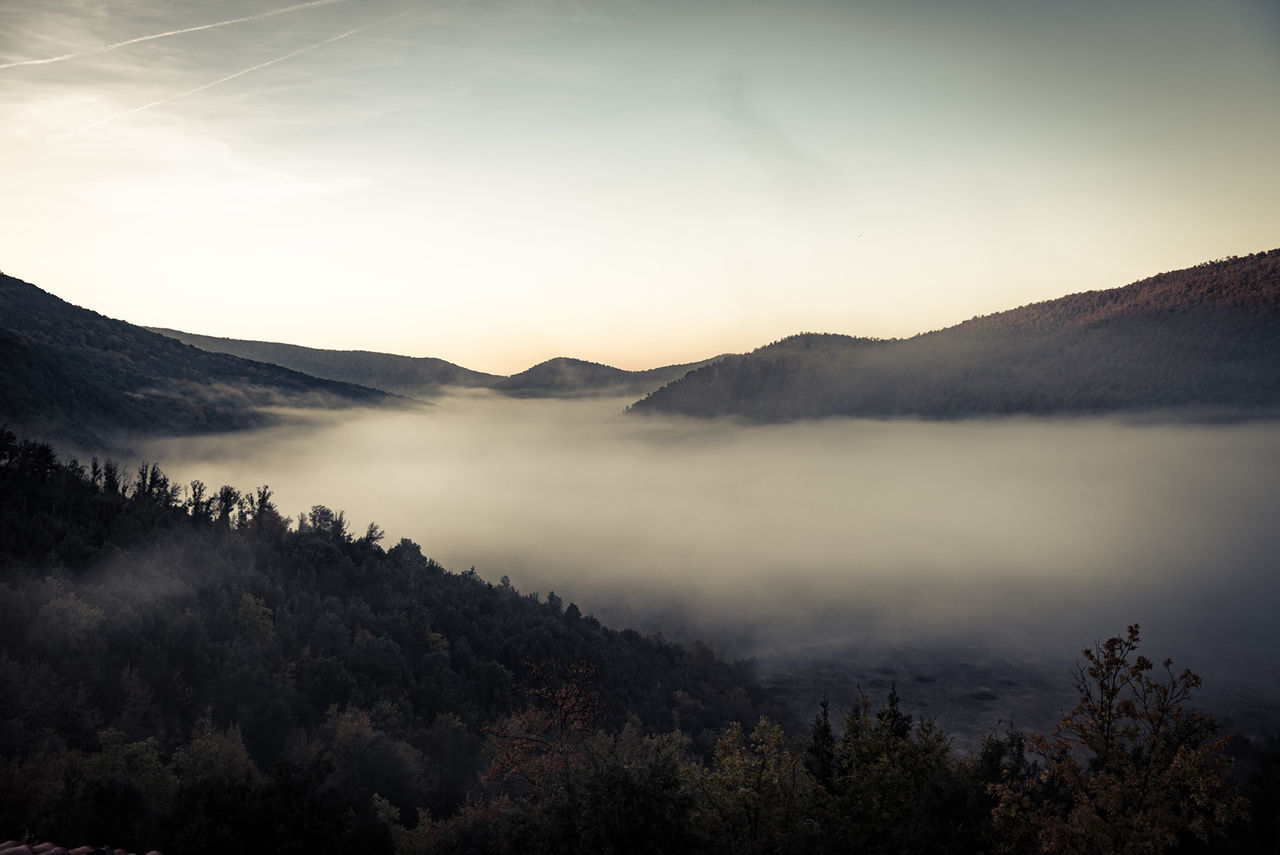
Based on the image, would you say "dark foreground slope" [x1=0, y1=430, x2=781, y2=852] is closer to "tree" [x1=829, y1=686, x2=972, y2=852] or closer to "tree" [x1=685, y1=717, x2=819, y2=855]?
"tree" [x1=685, y1=717, x2=819, y2=855]

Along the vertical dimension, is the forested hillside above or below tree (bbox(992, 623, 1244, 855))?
below

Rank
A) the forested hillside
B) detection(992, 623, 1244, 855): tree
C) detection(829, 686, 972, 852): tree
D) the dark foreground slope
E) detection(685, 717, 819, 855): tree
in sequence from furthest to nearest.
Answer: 1. the dark foreground slope
2. detection(685, 717, 819, 855): tree
3. detection(829, 686, 972, 852): tree
4. the forested hillside
5. detection(992, 623, 1244, 855): tree

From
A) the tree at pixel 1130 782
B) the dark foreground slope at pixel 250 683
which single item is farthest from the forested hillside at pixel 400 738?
the dark foreground slope at pixel 250 683

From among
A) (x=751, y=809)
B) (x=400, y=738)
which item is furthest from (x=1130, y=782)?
(x=400, y=738)

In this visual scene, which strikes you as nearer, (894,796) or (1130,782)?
(1130,782)

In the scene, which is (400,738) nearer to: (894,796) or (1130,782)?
(894,796)

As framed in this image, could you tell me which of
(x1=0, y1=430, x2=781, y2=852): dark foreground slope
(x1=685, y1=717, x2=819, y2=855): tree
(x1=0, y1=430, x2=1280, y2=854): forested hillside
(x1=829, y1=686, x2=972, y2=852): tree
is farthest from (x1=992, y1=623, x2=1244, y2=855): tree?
(x1=0, y1=430, x2=781, y2=852): dark foreground slope

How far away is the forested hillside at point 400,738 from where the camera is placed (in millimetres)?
28078

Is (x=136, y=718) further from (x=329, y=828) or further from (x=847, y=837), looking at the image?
(x=847, y=837)

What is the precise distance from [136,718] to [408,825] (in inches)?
943

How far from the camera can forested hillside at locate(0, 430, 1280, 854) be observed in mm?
28078

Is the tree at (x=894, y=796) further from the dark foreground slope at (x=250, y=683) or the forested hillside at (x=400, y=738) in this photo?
the dark foreground slope at (x=250, y=683)

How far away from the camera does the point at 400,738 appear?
259ft

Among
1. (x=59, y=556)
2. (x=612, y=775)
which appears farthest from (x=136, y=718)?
(x=612, y=775)
